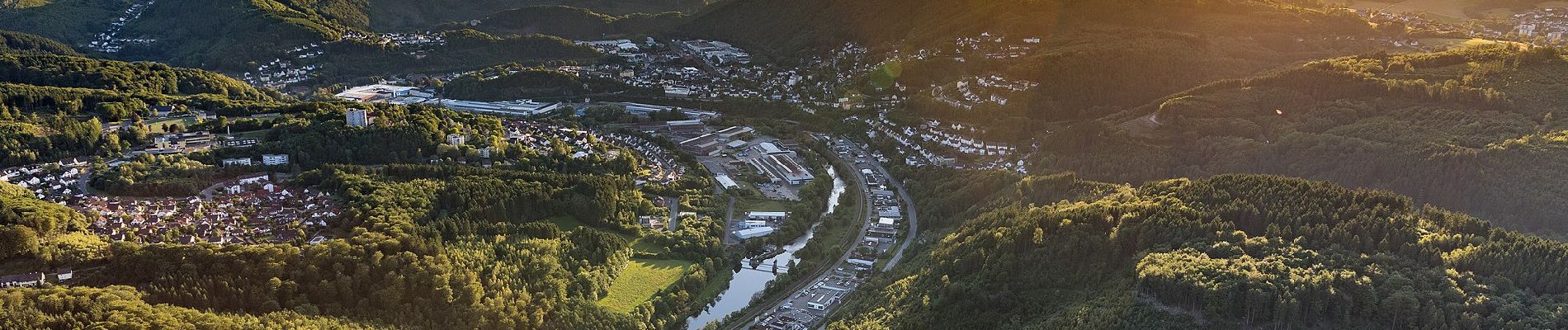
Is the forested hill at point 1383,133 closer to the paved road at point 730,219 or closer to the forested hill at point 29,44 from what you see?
the paved road at point 730,219

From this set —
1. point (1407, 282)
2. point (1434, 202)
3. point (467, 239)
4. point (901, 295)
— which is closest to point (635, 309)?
point (467, 239)

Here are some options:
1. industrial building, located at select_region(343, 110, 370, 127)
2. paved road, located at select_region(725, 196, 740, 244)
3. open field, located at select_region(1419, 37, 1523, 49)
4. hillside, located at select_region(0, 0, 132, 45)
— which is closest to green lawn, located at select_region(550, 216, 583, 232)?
paved road, located at select_region(725, 196, 740, 244)

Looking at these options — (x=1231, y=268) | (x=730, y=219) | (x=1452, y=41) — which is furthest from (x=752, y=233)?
(x=1452, y=41)

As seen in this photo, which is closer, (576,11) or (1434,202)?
(1434,202)

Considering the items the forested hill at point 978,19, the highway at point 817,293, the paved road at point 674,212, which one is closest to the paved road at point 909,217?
the highway at point 817,293

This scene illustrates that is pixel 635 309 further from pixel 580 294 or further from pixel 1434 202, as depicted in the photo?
pixel 1434 202

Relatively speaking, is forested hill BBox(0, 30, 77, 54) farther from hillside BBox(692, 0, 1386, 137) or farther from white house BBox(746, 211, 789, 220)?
white house BBox(746, 211, 789, 220)
